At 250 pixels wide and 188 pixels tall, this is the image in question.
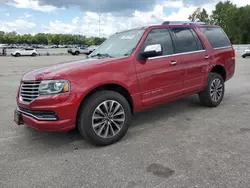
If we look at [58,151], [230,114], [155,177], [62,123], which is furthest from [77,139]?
[230,114]

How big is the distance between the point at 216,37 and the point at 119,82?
3.14 m

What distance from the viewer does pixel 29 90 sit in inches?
135

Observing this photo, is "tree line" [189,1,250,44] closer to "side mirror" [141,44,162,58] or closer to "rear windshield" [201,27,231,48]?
"rear windshield" [201,27,231,48]

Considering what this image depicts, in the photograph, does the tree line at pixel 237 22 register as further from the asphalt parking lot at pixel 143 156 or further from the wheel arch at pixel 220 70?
the asphalt parking lot at pixel 143 156

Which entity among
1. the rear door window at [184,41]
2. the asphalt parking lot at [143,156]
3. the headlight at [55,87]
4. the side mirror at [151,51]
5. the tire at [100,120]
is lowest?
the asphalt parking lot at [143,156]

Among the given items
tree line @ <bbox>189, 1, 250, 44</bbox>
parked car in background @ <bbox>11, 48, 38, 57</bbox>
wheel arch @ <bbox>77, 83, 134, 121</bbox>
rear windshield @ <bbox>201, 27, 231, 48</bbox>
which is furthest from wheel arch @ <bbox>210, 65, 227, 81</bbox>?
tree line @ <bbox>189, 1, 250, 44</bbox>

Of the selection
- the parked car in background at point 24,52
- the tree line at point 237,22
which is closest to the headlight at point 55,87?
the parked car in background at point 24,52

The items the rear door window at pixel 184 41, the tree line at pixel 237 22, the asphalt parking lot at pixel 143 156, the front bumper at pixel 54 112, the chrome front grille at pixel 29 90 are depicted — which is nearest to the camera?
the asphalt parking lot at pixel 143 156

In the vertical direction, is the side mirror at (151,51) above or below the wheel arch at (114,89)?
above

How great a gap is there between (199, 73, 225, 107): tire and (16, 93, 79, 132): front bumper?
3130 millimetres

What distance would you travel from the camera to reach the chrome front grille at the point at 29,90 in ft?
10.8

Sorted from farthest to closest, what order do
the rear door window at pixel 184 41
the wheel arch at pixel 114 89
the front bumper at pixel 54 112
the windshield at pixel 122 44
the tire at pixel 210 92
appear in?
1. the tire at pixel 210 92
2. the rear door window at pixel 184 41
3. the windshield at pixel 122 44
4. the wheel arch at pixel 114 89
5. the front bumper at pixel 54 112

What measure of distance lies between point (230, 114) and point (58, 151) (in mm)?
3506

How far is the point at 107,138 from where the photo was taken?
3.54 m
